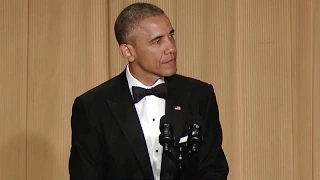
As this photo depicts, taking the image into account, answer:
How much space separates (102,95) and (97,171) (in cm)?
27

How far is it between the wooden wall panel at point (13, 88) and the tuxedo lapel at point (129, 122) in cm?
123

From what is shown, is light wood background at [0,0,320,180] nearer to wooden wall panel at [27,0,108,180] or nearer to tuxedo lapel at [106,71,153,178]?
wooden wall panel at [27,0,108,180]

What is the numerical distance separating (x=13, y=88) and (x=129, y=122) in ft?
4.49

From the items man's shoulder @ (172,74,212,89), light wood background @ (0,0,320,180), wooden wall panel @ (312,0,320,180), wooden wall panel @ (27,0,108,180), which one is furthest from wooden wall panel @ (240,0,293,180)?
man's shoulder @ (172,74,212,89)

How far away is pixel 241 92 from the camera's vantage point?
10.7ft

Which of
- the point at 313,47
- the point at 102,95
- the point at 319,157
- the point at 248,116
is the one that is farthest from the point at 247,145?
the point at 102,95

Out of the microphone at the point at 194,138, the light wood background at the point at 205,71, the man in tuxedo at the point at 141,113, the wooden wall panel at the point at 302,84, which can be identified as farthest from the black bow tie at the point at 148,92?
the wooden wall panel at the point at 302,84

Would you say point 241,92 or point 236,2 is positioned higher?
point 236,2

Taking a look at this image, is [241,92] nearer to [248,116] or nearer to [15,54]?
[248,116]

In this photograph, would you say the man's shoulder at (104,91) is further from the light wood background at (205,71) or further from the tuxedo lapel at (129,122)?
the light wood background at (205,71)

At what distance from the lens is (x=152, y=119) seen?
2234 mm

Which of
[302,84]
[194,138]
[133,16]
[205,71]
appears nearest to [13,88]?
[205,71]

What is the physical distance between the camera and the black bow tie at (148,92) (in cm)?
223

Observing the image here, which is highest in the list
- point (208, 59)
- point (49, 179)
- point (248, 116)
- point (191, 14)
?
point (191, 14)
